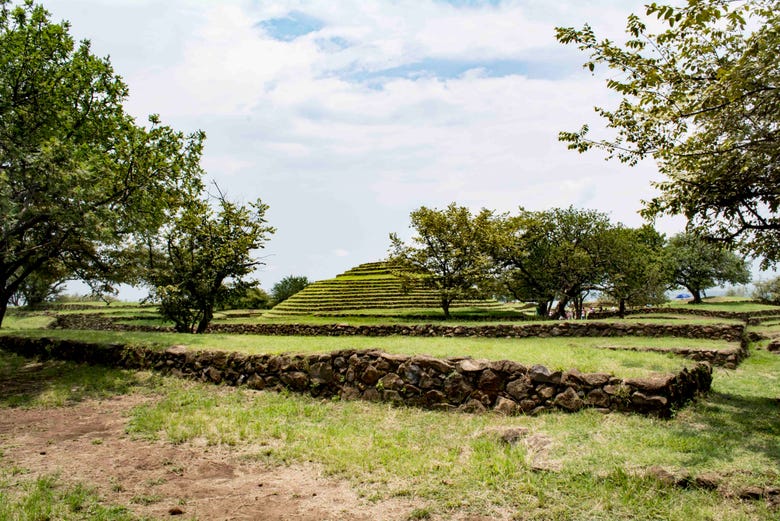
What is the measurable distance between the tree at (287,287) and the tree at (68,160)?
27280 mm

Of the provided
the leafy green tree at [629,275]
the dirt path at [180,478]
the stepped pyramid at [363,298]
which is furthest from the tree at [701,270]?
the dirt path at [180,478]

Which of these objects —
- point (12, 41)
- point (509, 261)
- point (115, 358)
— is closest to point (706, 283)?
point (509, 261)

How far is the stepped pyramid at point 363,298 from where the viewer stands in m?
35.5

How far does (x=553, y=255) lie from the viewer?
34.2 m

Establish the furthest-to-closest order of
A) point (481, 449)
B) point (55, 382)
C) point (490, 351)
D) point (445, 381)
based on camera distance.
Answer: point (55, 382) < point (490, 351) < point (445, 381) < point (481, 449)

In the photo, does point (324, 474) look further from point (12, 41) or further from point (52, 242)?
point (12, 41)

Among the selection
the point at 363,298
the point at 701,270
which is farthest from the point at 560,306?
the point at 701,270

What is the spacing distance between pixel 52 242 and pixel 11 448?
32.3 feet

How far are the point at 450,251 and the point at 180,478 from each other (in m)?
28.0

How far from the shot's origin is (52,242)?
15.1 m

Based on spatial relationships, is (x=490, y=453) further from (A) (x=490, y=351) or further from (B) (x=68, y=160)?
(B) (x=68, y=160)

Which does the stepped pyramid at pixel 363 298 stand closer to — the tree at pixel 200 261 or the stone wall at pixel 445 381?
the tree at pixel 200 261

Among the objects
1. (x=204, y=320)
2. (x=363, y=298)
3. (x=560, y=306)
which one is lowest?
(x=560, y=306)

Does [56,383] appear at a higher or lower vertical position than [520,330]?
higher
